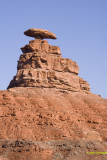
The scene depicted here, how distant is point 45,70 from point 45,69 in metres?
0.32

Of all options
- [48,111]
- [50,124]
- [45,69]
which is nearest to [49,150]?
[50,124]

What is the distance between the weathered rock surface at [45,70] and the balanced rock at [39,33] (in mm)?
1218

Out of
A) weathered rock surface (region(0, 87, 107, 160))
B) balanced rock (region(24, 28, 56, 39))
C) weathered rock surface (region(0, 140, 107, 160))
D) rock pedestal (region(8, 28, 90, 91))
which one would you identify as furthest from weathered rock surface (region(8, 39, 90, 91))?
weathered rock surface (region(0, 140, 107, 160))

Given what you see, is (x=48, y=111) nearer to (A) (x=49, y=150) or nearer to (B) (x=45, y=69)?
(A) (x=49, y=150)

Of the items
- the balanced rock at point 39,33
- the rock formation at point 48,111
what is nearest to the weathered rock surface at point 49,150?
the rock formation at point 48,111

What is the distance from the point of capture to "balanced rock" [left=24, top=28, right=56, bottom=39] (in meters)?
50.4

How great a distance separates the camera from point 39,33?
166 feet

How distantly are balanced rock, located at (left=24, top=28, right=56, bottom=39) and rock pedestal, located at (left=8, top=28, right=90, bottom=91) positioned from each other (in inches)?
30.4

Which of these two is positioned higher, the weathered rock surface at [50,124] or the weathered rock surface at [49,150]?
the weathered rock surface at [50,124]

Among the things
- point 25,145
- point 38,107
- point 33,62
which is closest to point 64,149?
point 25,145

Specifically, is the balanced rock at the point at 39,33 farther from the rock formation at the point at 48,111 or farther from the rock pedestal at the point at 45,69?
the rock pedestal at the point at 45,69

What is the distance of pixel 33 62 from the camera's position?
4725 centimetres

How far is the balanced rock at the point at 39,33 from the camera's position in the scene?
50.4 meters

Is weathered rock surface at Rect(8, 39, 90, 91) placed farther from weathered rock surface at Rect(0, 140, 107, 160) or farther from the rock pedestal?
weathered rock surface at Rect(0, 140, 107, 160)
